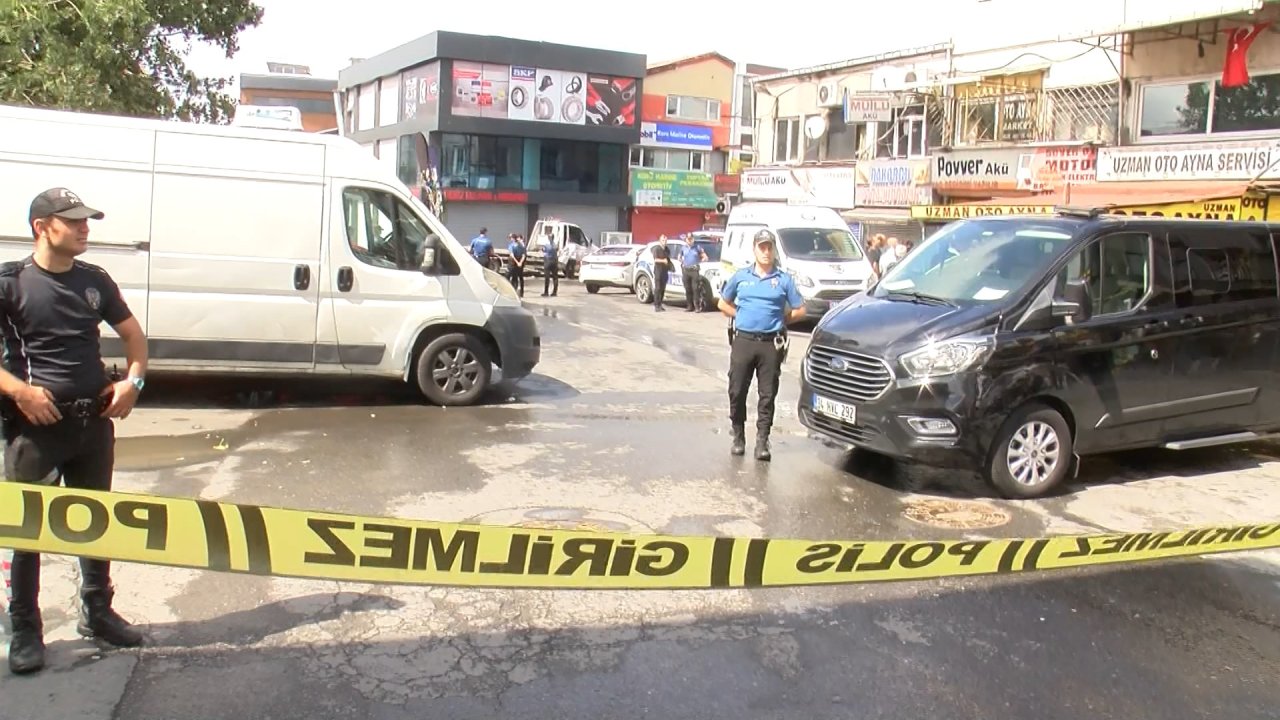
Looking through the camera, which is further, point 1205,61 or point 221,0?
point 1205,61

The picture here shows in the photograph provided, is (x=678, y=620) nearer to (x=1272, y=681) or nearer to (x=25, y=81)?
(x=1272, y=681)

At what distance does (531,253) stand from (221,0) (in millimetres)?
21979

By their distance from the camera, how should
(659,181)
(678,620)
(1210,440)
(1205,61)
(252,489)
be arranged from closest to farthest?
(678,620)
(252,489)
(1210,440)
(1205,61)
(659,181)

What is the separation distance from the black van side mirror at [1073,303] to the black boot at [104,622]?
5.93 metres

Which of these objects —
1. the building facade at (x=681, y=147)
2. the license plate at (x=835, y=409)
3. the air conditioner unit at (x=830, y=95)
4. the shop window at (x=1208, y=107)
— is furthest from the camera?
the building facade at (x=681, y=147)

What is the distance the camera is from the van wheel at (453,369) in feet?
31.1

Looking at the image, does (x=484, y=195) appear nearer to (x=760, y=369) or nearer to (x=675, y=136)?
(x=675, y=136)

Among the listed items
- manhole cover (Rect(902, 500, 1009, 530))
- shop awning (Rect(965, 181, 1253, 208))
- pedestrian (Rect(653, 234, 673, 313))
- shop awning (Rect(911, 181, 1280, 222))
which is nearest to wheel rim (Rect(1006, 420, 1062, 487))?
manhole cover (Rect(902, 500, 1009, 530))

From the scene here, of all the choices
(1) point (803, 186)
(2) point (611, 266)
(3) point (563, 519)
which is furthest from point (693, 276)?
(3) point (563, 519)

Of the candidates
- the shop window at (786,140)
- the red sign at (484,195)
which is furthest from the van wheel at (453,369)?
the red sign at (484,195)

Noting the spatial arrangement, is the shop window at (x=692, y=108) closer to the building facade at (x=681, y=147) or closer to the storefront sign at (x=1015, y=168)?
the building facade at (x=681, y=147)

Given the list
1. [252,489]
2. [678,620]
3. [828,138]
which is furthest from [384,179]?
[828,138]

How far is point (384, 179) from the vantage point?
923cm

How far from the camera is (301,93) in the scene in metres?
69.6
